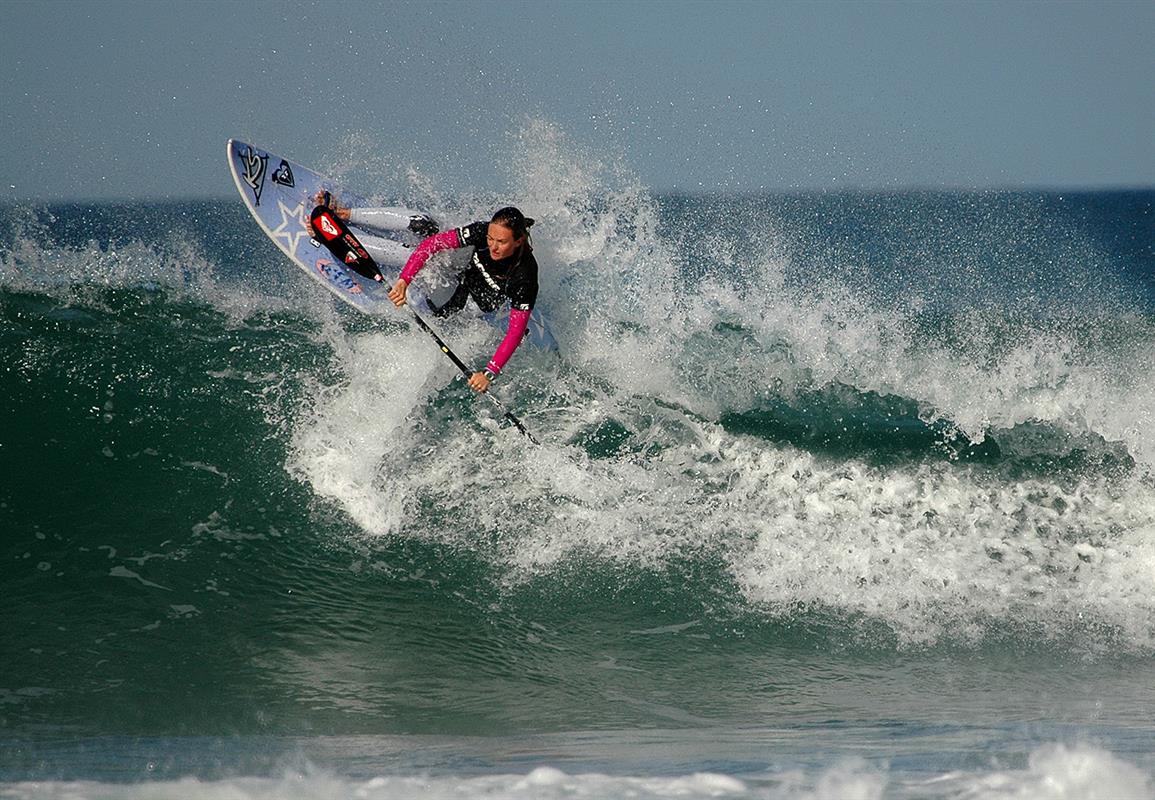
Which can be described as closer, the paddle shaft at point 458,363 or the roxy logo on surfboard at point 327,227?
the paddle shaft at point 458,363

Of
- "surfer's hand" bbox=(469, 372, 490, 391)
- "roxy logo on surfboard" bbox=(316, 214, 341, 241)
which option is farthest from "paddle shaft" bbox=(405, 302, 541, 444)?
"roxy logo on surfboard" bbox=(316, 214, 341, 241)

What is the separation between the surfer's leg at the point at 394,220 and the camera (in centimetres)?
744

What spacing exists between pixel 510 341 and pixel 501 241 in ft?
2.09

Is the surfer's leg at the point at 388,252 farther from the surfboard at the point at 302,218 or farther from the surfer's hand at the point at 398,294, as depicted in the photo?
the surfer's hand at the point at 398,294

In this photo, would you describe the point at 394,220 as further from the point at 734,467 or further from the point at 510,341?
the point at 734,467

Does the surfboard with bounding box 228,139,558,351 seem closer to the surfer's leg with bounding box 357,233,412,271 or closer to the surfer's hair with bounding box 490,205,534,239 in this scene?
the surfer's leg with bounding box 357,233,412,271

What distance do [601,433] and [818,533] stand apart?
173cm

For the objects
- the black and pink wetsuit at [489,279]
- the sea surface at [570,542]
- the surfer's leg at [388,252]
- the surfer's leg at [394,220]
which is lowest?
the sea surface at [570,542]

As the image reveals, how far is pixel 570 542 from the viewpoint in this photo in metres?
6.27

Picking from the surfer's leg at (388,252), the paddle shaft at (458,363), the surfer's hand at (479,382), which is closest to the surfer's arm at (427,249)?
the paddle shaft at (458,363)

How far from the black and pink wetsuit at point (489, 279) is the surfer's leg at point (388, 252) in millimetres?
229

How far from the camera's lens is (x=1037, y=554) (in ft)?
21.4

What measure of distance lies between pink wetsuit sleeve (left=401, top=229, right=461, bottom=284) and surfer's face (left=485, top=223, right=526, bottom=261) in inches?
18.4

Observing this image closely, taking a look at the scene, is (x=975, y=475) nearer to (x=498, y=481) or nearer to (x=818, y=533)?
(x=818, y=533)
